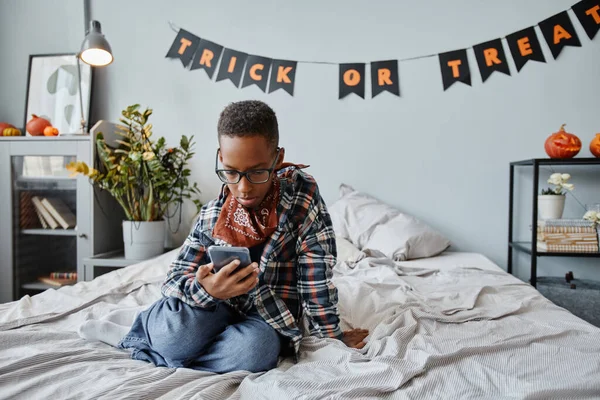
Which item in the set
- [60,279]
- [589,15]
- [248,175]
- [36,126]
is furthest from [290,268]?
[589,15]

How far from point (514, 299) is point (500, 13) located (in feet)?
5.19

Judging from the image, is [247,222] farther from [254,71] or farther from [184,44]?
[184,44]

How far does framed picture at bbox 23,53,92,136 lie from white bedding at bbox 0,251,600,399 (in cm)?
→ 146

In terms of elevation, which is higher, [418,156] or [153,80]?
[153,80]

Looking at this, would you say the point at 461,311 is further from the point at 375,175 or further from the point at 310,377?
the point at 375,175

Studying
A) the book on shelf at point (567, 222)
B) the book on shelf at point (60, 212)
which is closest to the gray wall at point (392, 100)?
the book on shelf at point (567, 222)

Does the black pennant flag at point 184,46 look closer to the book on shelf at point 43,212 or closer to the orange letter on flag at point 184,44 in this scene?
the orange letter on flag at point 184,44

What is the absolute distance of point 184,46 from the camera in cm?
251

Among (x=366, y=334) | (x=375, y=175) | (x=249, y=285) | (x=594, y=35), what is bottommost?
(x=366, y=334)

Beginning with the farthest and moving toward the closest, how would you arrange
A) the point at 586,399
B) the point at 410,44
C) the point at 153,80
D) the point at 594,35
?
the point at 153,80 < the point at 410,44 < the point at 594,35 < the point at 586,399

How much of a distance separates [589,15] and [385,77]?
1.01m

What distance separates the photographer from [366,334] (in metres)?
1.08

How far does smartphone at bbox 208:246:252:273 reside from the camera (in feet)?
2.84

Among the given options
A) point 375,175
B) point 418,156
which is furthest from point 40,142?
point 418,156
